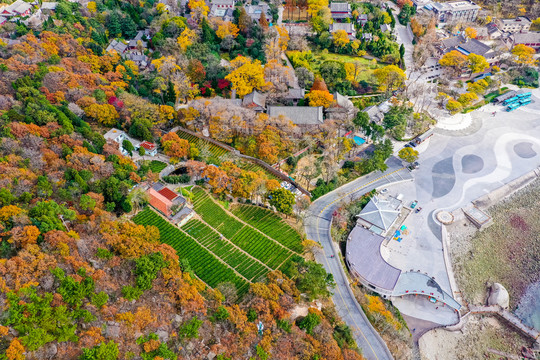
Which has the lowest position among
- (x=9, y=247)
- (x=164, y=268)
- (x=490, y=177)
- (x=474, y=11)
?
(x=490, y=177)

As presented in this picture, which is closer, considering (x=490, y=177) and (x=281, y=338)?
(x=281, y=338)

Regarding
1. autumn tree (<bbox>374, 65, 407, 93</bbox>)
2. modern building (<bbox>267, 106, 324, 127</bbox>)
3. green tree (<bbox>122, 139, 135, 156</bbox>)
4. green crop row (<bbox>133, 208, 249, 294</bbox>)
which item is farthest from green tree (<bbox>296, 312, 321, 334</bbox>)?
autumn tree (<bbox>374, 65, 407, 93</bbox>)

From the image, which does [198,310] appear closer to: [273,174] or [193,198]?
[193,198]

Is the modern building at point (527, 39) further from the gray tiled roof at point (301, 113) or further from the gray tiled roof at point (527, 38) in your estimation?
the gray tiled roof at point (301, 113)

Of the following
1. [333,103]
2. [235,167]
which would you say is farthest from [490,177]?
[235,167]

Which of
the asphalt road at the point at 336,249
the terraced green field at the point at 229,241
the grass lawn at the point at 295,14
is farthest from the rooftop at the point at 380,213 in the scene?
the grass lawn at the point at 295,14

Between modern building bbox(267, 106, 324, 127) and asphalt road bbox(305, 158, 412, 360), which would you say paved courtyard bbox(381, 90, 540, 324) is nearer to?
asphalt road bbox(305, 158, 412, 360)
